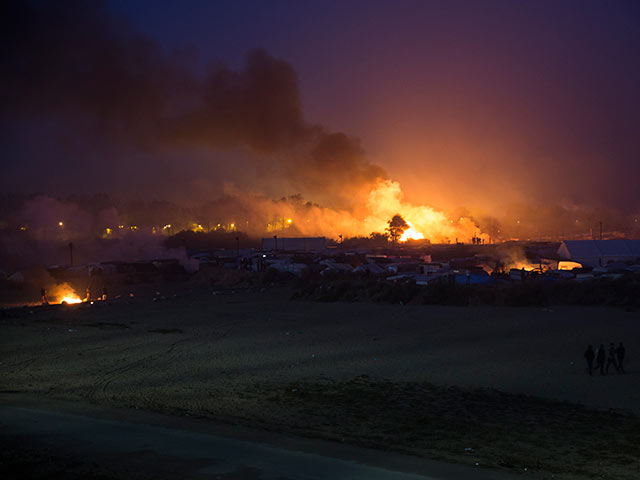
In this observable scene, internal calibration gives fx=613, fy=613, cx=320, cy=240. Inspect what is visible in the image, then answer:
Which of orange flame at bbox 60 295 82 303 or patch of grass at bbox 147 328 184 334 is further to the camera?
orange flame at bbox 60 295 82 303

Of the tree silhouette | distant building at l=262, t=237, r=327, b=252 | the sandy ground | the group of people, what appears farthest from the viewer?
the tree silhouette

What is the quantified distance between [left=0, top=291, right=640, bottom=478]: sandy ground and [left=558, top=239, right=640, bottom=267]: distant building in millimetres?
20459

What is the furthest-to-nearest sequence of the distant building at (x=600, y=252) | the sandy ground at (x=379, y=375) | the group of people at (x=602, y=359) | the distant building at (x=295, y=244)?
the distant building at (x=295, y=244), the distant building at (x=600, y=252), the group of people at (x=602, y=359), the sandy ground at (x=379, y=375)

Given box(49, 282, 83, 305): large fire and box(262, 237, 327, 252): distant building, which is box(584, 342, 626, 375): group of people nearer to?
box(49, 282, 83, 305): large fire

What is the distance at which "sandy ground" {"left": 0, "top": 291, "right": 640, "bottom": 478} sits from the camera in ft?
36.6

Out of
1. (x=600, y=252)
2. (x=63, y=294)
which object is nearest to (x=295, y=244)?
(x=63, y=294)

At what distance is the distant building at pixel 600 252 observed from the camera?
46375 millimetres

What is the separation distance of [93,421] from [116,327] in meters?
15.3

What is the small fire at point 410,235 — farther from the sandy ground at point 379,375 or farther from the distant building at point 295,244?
the sandy ground at point 379,375

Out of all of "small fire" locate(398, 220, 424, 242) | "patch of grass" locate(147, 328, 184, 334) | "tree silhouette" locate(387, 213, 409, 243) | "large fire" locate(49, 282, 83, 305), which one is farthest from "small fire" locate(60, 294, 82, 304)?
"small fire" locate(398, 220, 424, 242)

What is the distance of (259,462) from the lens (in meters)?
9.15

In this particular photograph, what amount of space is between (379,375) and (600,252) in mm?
37012

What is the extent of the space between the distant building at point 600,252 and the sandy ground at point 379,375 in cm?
2046

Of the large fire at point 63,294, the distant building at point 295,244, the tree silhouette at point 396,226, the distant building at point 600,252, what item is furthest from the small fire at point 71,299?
the tree silhouette at point 396,226
